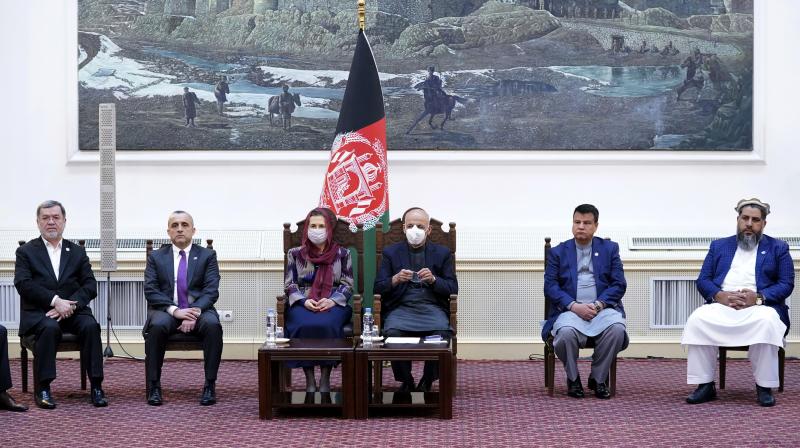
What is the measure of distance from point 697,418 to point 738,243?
1.51m

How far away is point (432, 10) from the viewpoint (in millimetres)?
8953

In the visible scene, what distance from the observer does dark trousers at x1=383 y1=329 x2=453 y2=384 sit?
6.99 m

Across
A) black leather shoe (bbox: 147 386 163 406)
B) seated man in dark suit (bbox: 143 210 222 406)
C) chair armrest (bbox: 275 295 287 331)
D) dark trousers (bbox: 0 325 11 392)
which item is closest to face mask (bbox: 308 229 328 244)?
chair armrest (bbox: 275 295 287 331)

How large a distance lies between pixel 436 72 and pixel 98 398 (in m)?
3.73

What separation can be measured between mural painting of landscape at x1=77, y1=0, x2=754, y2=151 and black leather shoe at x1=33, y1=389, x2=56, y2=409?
8.92ft

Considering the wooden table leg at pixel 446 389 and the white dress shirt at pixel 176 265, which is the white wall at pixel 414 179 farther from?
the wooden table leg at pixel 446 389

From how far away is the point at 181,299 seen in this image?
23.8 feet

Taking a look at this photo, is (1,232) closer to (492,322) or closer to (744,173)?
(492,322)

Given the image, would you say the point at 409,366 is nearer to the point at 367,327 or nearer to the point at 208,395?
the point at 367,327

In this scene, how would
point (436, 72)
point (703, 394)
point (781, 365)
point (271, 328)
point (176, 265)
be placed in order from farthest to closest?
point (436, 72) → point (176, 265) → point (781, 365) → point (703, 394) → point (271, 328)

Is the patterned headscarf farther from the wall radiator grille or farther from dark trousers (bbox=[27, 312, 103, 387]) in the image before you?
the wall radiator grille

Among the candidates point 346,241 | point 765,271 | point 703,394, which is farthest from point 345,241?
point 765,271

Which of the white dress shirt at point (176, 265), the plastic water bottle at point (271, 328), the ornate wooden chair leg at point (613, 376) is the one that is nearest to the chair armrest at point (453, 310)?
the ornate wooden chair leg at point (613, 376)

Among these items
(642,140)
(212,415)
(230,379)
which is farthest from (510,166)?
(212,415)
